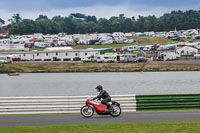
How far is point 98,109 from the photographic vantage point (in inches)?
923

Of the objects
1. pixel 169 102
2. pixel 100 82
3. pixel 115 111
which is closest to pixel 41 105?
pixel 115 111

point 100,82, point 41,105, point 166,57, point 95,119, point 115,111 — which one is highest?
point 166,57

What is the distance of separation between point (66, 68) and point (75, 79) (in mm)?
Answer: 12458

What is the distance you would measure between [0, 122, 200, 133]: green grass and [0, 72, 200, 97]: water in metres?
41.8

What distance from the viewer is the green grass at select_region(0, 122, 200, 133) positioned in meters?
19.3

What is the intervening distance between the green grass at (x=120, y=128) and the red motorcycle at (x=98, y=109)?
285cm

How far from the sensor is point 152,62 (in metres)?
98.6

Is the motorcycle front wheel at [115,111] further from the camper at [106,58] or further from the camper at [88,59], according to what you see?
the camper at [88,59]

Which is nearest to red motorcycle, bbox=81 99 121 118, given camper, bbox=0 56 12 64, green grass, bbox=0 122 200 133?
green grass, bbox=0 122 200 133

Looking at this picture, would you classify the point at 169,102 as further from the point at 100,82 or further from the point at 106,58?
the point at 106,58

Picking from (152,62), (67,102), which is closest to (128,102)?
(67,102)

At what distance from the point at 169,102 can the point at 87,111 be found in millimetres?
5507

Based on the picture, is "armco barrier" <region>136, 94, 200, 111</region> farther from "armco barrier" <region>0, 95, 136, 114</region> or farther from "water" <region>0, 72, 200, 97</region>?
"water" <region>0, 72, 200, 97</region>

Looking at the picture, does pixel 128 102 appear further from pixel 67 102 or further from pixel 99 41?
pixel 99 41
